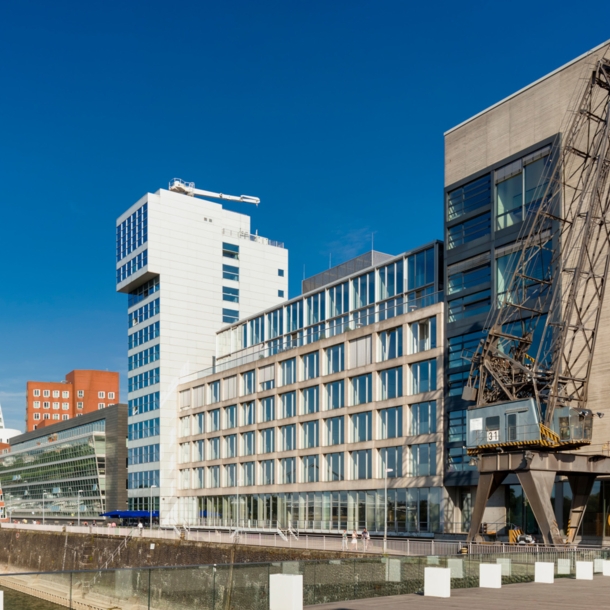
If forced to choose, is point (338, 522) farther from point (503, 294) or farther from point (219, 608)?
point (219, 608)

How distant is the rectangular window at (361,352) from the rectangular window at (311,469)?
34.7 feet

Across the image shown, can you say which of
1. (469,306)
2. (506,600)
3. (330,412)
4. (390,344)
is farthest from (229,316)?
(506,600)

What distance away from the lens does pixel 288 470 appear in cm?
8875

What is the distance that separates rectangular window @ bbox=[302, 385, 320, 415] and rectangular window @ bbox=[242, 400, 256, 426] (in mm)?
10306

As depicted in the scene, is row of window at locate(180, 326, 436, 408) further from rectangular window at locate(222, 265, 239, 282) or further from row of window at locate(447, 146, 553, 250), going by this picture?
rectangular window at locate(222, 265, 239, 282)

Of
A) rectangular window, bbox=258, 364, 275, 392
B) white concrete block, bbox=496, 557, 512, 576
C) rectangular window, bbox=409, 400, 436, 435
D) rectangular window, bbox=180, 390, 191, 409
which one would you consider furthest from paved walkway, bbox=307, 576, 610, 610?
rectangular window, bbox=180, 390, 191, 409

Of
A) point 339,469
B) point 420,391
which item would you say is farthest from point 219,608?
point 339,469

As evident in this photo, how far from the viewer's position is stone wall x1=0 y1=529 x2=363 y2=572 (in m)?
60.8

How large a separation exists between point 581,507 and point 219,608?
1442 inches

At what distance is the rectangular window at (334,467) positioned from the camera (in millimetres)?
80594

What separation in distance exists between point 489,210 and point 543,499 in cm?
2617

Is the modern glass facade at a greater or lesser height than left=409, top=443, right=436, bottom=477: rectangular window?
lesser

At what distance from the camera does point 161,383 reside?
109562 millimetres

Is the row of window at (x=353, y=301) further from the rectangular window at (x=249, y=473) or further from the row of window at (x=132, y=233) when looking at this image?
the row of window at (x=132, y=233)
